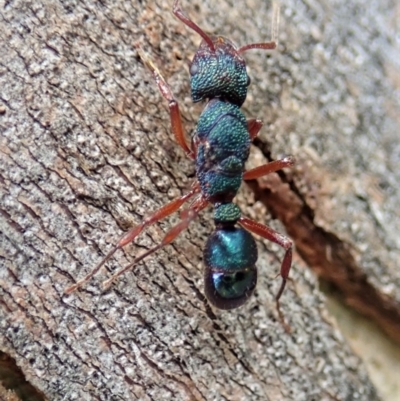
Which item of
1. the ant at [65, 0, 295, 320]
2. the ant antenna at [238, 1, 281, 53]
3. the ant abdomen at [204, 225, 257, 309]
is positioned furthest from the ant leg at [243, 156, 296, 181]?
the ant antenna at [238, 1, 281, 53]

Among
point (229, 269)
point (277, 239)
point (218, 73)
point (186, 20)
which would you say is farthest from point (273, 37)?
point (229, 269)

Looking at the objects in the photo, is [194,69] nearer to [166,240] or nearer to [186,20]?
[186,20]

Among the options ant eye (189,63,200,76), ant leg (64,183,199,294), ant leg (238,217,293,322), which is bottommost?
ant leg (64,183,199,294)

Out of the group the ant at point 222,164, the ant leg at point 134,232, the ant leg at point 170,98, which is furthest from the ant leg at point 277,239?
the ant leg at point 170,98

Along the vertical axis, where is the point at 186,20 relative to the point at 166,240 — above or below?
above

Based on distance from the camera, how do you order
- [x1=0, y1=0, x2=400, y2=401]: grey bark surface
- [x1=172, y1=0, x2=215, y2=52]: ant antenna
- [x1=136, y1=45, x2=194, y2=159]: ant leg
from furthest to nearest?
[x1=172, y1=0, x2=215, y2=52]: ant antenna
[x1=136, y1=45, x2=194, y2=159]: ant leg
[x1=0, y1=0, x2=400, y2=401]: grey bark surface

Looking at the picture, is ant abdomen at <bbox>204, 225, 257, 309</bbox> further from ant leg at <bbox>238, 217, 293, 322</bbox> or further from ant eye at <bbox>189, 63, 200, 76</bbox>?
ant eye at <bbox>189, 63, 200, 76</bbox>

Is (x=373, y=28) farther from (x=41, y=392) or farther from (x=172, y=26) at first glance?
(x=41, y=392)
